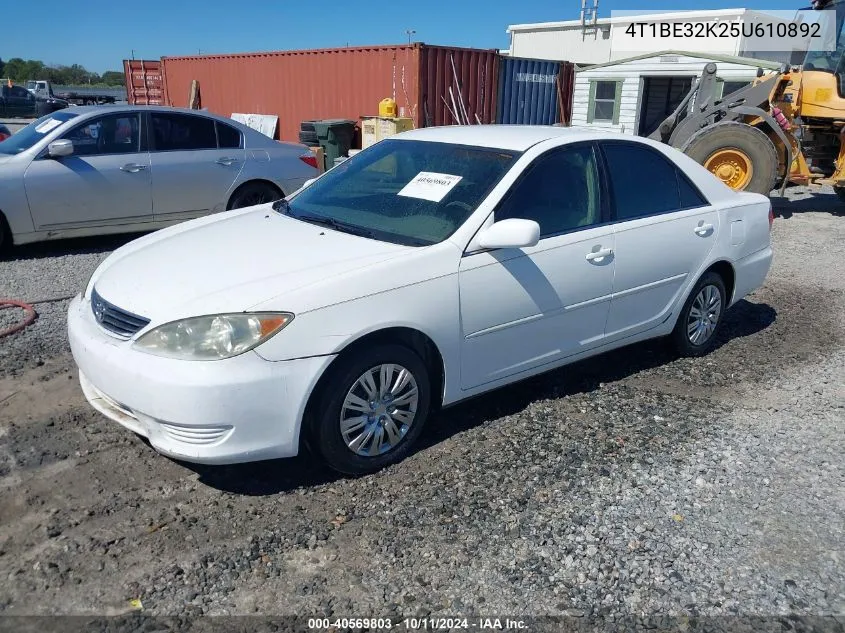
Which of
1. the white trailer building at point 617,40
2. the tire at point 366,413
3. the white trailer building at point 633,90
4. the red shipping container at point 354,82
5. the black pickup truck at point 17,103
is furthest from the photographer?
the black pickup truck at point 17,103

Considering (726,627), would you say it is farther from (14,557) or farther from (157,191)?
(157,191)

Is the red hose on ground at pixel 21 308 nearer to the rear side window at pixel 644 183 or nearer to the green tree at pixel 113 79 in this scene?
the rear side window at pixel 644 183

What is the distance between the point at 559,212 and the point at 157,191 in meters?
5.13

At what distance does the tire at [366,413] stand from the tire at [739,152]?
865cm

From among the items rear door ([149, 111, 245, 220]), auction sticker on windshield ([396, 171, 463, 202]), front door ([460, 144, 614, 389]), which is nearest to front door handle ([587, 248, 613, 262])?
front door ([460, 144, 614, 389])

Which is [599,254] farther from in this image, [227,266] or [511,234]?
[227,266]

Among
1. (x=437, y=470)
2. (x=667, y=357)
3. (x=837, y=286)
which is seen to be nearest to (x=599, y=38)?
(x=837, y=286)

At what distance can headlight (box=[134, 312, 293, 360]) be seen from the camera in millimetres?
2967

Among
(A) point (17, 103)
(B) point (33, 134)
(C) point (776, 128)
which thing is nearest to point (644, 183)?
(B) point (33, 134)

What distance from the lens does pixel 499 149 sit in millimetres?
4051

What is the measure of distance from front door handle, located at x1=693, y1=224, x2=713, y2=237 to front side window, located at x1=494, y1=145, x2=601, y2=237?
3.07 feet

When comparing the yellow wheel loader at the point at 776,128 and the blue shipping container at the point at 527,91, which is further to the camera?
the blue shipping container at the point at 527,91

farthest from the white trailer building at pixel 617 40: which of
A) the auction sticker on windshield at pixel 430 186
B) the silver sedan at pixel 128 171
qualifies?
the auction sticker on windshield at pixel 430 186

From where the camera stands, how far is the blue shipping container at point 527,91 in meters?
16.6
